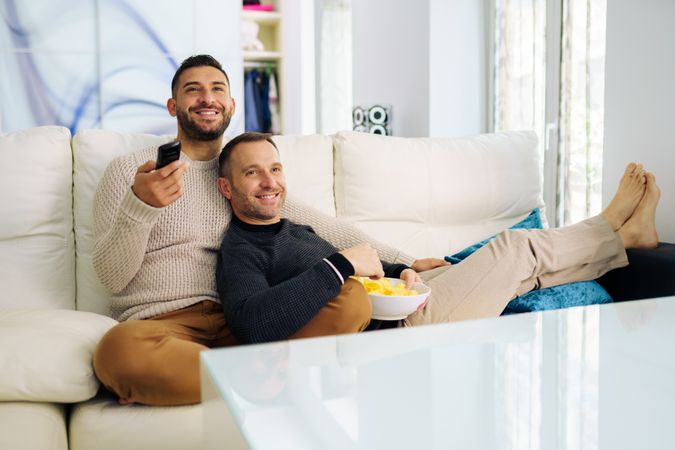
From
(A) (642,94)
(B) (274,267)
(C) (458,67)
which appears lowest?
(B) (274,267)

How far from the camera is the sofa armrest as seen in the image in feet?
6.87

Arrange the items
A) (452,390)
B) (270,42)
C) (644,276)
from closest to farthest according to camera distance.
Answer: (452,390) → (644,276) → (270,42)

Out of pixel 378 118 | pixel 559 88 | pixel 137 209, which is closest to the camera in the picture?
pixel 137 209

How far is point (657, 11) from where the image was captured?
255 centimetres

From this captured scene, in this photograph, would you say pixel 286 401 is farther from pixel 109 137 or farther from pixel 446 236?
pixel 446 236

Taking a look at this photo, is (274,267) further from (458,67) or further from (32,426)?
(458,67)

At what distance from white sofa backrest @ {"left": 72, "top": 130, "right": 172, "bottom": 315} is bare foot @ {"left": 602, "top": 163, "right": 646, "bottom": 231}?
4.99 ft

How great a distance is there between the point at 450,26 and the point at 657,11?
1.53 metres

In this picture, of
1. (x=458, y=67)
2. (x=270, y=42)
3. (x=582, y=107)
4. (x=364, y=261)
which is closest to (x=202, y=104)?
(x=364, y=261)

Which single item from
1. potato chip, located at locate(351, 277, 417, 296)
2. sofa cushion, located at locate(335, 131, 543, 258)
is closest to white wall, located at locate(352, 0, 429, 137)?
sofa cushion, located at locate(335, 131, 543, 258)

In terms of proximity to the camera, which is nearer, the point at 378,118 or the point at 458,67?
the point at 458,67

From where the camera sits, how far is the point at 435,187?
2.53 m

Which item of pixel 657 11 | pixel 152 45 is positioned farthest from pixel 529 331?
pixel 152 45

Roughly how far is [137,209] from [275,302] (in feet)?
1.40
